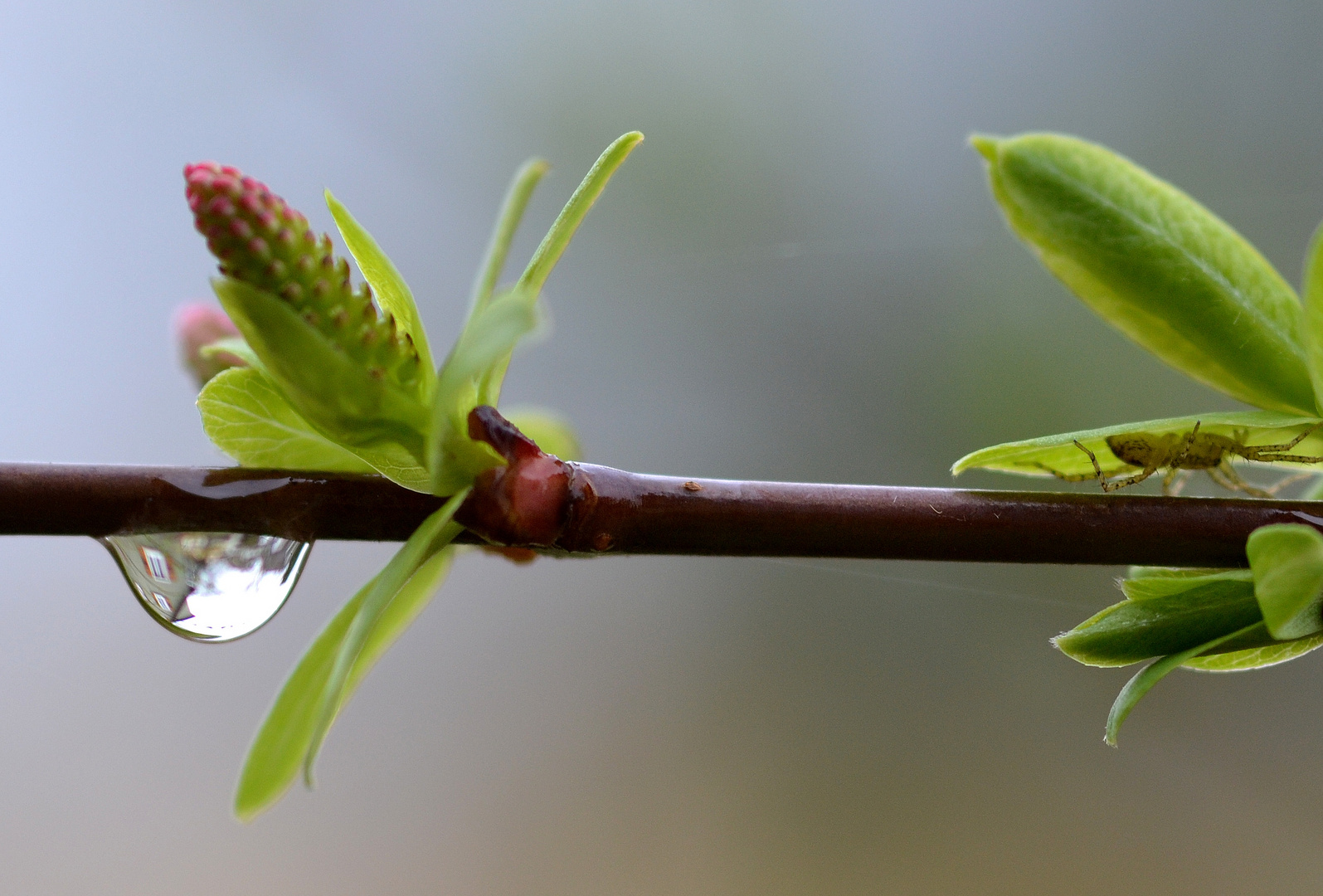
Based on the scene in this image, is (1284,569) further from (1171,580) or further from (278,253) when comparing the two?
(278,253)

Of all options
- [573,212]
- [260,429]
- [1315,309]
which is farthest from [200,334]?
[1315,309]

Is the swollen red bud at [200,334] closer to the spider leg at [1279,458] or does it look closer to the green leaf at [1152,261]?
the green leaf at [1152,261]

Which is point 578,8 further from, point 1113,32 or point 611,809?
point 611,809

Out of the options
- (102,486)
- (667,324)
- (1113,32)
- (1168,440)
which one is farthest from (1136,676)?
(1113,32)

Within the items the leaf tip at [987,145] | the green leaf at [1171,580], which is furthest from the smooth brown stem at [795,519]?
the leaf tip at [987,145]

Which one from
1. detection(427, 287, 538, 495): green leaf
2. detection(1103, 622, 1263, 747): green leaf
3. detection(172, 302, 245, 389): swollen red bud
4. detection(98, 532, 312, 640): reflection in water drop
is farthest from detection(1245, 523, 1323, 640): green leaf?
detection(172, 302, 245, 389): swollen red bud
